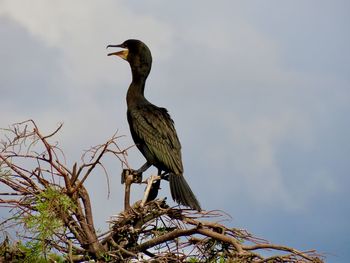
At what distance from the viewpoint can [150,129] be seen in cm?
651

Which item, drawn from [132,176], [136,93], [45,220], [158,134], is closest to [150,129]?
[158,134]

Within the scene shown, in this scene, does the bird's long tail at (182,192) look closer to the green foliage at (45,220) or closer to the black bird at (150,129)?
the black bird at (150,129)

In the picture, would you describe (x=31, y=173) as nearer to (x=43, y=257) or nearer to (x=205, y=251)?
(x=43, y=257)

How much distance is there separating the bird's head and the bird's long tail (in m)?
1.31

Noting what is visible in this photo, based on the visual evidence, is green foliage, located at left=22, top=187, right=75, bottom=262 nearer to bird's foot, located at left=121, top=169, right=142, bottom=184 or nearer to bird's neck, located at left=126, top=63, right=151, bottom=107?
bird's foot, located at left=121, top=169, right=142, bottom=184

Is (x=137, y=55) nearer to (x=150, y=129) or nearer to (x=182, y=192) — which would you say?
(x=150, y=129)

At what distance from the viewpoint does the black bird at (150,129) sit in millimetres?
6082

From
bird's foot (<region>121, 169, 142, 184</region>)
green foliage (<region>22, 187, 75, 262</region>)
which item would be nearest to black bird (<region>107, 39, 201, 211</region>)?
bird's foot (<region>121, 169, 142, 184</region>)

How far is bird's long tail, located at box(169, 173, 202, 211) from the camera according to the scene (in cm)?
567

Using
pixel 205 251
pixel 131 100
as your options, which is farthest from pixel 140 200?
pixel 131 100

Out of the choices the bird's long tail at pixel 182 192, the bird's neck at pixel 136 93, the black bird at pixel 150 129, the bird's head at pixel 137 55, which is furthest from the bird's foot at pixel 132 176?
the bird's head at pixel 137 55

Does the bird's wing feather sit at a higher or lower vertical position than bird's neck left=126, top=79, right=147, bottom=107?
lower

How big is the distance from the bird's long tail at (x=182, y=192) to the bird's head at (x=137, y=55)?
131cm

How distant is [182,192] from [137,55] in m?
1.78
